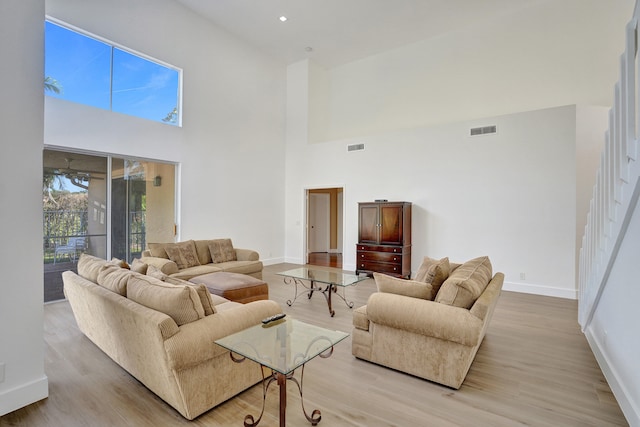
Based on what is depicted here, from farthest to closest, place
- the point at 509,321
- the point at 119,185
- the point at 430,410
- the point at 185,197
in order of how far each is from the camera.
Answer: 1. the point at 185,197
2. the point at 119,185
3. the point at 509,321
4. the point at 430,410

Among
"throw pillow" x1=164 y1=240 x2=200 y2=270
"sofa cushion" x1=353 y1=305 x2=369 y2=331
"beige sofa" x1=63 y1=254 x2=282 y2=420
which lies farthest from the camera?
"throw pillow" x1=164 y1=240 x2=200 y2=270

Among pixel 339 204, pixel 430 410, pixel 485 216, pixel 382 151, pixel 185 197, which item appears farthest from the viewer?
pixel 339 204

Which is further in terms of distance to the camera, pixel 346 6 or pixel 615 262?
pixel 346 6

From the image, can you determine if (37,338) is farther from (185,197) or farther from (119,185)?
(185,197)

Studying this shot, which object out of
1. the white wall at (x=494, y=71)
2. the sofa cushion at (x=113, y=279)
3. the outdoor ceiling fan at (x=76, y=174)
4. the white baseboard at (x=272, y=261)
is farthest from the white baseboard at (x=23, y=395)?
the white wall at (x=494, y=71)

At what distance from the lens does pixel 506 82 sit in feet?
21.1

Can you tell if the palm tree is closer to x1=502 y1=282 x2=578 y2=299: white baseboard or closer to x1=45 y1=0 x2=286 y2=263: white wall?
x1=45 y1=0 x2=286 y2=263: white wall

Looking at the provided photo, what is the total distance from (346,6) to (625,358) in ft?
22.3

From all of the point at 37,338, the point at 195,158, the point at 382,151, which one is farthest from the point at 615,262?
the point at 195,158

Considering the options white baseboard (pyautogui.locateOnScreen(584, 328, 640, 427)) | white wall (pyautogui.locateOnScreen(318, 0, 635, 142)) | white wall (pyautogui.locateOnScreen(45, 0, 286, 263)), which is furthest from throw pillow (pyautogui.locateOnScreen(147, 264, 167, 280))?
white wall (pyautogui.locateOnScreen(318, 0, 635, 142))

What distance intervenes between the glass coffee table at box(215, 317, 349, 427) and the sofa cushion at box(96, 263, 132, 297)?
108cm

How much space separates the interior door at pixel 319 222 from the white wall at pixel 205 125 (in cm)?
227

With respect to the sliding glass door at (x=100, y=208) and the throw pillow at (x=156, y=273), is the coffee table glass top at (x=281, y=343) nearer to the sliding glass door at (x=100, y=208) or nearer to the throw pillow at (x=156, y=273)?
the throw pillow at (x=156, y=273)

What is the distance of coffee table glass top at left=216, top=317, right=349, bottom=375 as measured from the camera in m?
1.79
